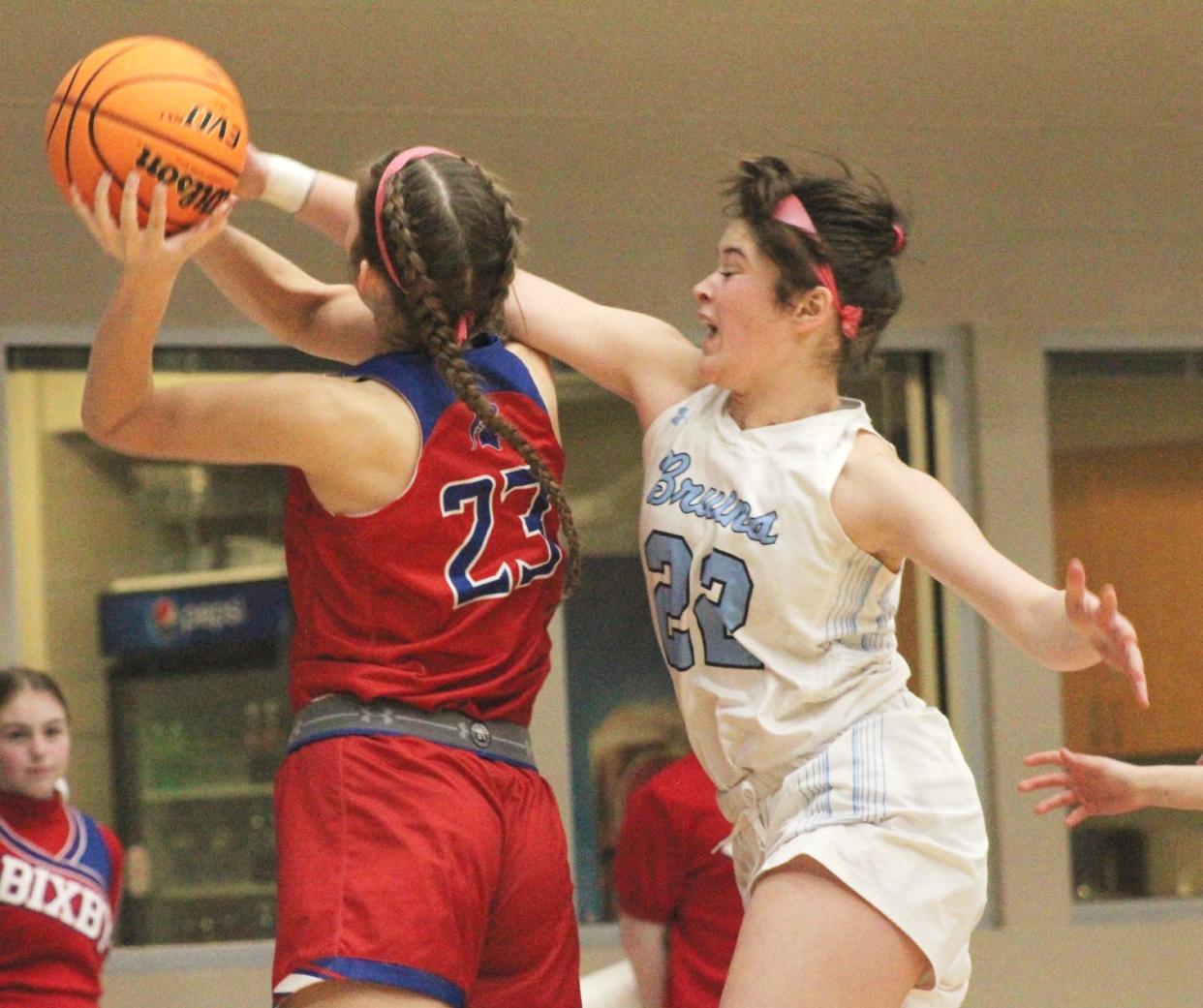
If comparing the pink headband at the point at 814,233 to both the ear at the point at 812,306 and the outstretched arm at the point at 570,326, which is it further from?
the outstretched arm at the point at 570,326

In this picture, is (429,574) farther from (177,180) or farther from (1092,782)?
(1092,782)

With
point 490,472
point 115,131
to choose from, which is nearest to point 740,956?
point 490,472

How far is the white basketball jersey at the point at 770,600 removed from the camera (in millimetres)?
2531

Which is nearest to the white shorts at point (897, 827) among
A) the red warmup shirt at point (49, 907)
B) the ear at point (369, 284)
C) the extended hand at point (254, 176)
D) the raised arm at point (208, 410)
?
the raised arm at point (208, 410)

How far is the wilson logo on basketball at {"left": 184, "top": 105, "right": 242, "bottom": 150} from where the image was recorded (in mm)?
2480

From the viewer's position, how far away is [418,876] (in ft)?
7.48

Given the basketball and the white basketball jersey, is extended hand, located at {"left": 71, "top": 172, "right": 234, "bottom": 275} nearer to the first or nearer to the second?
the basketball

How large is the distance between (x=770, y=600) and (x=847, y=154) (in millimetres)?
3463

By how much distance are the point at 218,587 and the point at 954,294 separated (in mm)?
2543

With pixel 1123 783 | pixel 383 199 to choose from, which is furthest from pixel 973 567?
pixel 383 199

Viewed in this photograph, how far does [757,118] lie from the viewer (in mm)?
5594

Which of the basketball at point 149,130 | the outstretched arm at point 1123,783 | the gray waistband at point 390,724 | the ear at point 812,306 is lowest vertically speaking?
the outstretched arm at point 1123,783

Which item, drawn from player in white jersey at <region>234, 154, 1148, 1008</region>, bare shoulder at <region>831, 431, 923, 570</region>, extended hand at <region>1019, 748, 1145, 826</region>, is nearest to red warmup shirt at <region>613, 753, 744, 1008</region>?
player in white jersey at <region>234, 154, 1148, 1008</region>

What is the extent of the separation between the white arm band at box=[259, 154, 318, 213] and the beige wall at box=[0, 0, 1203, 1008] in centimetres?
248
